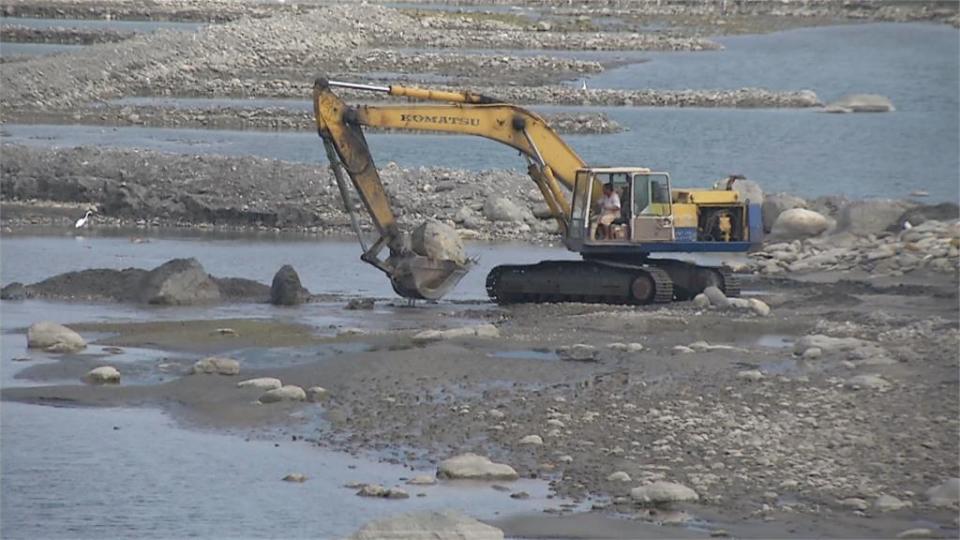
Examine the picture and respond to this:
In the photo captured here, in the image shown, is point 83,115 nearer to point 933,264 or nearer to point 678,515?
point 933,264

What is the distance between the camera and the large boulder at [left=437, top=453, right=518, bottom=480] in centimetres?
1675

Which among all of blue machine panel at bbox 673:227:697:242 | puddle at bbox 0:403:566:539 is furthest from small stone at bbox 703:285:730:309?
puddle at bbox 0:403:566:539

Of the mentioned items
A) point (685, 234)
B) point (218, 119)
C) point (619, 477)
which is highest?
point (218, 119)

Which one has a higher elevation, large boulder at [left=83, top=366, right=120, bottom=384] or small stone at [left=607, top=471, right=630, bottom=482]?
large boulder at [left=83, top=366, right=120, bottom=384]

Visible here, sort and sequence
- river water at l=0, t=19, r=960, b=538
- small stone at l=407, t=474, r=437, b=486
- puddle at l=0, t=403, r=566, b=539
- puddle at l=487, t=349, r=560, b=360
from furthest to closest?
puddle at l=487, t=349, r=560, b=360 → small stone at l=407, t=474, r=437, b=486 → river water at l=0, t=19, r=960, b=538 → puddle at l=0, t=403, r=566, b=539

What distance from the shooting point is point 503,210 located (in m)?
36.2

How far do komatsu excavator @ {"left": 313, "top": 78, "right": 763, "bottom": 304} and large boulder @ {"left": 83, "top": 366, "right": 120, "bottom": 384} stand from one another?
5939 millimetres

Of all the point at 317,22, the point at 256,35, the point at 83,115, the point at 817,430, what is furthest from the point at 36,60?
the point at 817,430

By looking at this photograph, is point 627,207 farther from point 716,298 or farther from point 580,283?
point 716,298

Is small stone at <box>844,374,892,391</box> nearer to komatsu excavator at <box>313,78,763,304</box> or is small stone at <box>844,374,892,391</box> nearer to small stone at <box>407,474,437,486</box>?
small stone at <box>407,474,437,486</box>

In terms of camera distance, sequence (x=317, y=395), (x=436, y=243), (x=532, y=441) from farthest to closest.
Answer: (x=436, y=243), (x=317, y=395), (x=532, y=441)

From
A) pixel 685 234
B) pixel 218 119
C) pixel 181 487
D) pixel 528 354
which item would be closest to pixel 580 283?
pixel 685 234

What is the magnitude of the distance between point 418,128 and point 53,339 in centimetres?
610

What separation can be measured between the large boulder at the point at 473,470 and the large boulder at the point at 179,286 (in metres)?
10.3
